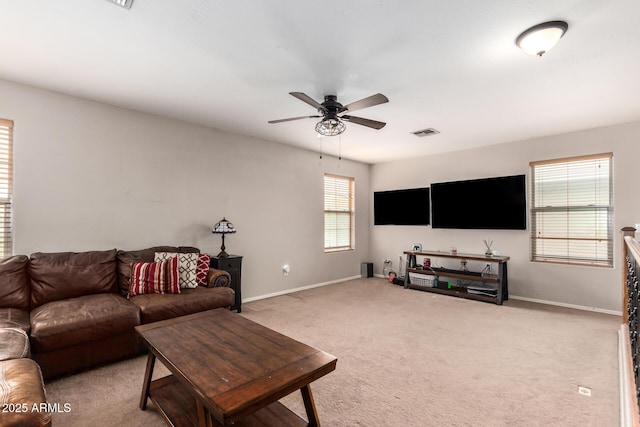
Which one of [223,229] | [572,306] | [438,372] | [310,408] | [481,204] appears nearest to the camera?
[310,408]

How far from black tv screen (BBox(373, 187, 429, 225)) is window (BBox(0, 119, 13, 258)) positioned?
18.5 ft

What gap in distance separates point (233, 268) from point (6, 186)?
7.87 ft

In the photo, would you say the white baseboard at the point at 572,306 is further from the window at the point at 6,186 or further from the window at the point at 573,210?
the window at the point at 6,186

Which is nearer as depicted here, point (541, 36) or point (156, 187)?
point (541, 36)

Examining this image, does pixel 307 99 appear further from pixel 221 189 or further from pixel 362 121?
pixel 221 189

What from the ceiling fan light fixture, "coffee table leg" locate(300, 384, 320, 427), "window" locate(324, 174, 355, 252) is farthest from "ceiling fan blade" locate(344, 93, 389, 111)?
"window" locate(324, 174, 355, 252)

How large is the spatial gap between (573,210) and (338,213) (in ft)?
12.3

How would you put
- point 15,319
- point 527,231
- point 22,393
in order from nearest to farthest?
point 22,393
point 15,319
point 527,231

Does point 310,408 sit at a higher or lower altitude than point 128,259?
lower

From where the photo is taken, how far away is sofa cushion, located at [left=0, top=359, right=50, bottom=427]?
3.88 feet

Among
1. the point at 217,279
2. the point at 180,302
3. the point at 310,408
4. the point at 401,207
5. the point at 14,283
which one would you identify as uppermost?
the point at 401,207

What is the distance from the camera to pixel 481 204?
16.7 ft

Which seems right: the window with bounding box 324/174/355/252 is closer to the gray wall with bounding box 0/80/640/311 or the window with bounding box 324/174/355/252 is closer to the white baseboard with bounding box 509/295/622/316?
the gray wall with bounding box 0/80/640/311

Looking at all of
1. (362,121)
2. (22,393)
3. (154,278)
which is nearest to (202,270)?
(154,278)
